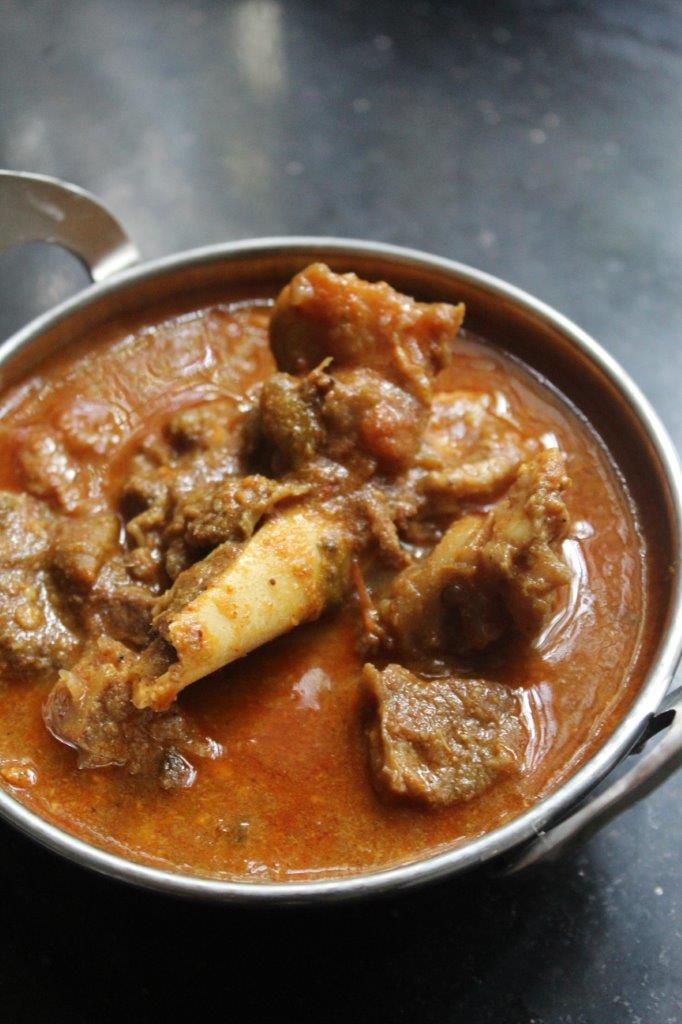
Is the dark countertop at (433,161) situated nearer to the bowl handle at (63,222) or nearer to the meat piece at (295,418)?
the bowl handle at (63,222)

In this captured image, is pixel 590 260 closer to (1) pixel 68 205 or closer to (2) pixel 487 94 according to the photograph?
(2) pixel 487 94

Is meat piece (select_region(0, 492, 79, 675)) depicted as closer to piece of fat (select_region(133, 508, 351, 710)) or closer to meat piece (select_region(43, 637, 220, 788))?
meat piece (select_region(43, 637, 220, 788))

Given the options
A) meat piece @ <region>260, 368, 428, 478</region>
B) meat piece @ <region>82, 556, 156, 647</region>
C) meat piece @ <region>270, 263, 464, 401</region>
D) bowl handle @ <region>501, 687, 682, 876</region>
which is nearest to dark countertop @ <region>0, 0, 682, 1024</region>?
bowl handle @ <region>501, 687, 682, 876</region>

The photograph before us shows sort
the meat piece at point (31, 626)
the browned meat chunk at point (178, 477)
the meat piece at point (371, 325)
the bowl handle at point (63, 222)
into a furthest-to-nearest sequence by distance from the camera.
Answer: the bowl handle at point (63, 222) → the meat piece at point (371, 325) → the browned meat chunk at point (178, 477) → the meat piece at point (31, 626)

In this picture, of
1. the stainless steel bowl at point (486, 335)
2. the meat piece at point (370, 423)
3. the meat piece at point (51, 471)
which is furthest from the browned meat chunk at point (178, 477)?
the stainless steel bowl at point (486, 335)

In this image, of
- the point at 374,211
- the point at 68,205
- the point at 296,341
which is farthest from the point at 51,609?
the point at 374,211

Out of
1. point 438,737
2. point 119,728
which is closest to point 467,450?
point 438,737
